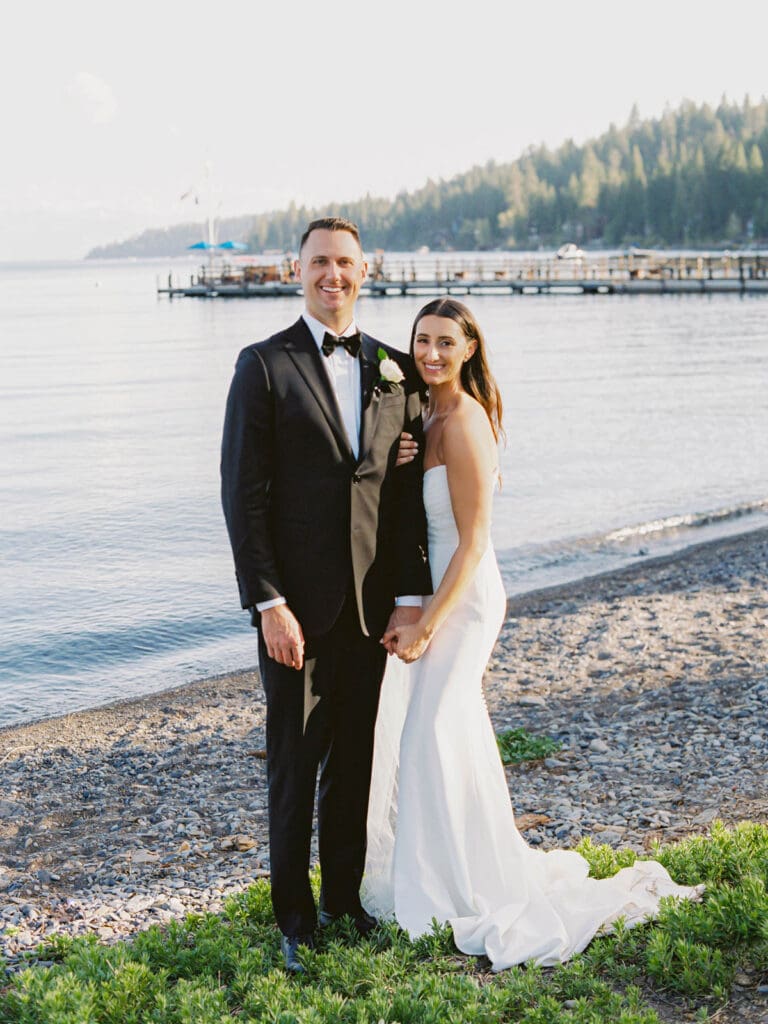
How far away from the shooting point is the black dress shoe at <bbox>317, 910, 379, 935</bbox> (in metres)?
4.35

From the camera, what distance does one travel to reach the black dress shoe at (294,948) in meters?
4.03

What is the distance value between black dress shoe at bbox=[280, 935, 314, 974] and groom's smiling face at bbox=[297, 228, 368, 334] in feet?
7.14

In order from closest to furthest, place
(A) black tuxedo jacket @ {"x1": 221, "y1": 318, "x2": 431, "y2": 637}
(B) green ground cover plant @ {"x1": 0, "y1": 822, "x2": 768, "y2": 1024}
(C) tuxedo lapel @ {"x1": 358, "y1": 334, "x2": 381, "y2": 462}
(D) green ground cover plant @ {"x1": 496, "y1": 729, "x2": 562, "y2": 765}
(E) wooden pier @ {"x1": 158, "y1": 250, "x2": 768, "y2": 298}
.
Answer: (B) green ground cover plant @ {"x1": 0, "y1": 822, "x2": 768, "y2": 1024} < (A) black tuxedo jacket @ {"x1": 221, "y1": 318, "x2": 431, "y2": 637} < (C) tuxedo lapel @ {"x1": 358, "y1": 334, "x2": 381, "y2": 462} < (D) green ground cover plant @ {"x1": 496, "y1": 729, "x2": 562, "y2": 765} < (E) wooden pier @ {"x1": 158, "y1": 250, "x2": 768, "y2": 298}

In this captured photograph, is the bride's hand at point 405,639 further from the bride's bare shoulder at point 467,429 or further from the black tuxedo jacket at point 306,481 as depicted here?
the bride's bare shoulder at point 467,429

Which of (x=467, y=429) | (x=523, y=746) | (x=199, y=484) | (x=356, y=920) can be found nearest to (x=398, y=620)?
(x=467, y=429)

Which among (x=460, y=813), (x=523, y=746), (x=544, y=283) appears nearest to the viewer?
(x=460, y=813)

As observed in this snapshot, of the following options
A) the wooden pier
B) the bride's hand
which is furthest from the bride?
the wooden pier

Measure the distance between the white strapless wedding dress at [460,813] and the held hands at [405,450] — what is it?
119 millimetres

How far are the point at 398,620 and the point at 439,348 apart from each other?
1.00 metres

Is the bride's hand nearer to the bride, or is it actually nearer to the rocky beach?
the bride

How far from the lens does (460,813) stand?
14.0 feet

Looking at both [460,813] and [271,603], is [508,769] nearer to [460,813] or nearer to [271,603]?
[460,813]

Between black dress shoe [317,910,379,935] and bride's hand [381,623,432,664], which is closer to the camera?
bride's hand [381,623,432,664]

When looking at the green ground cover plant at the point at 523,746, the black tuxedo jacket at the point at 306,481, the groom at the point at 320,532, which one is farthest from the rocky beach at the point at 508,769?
the black tuxedo jacket at the point at 306,481
